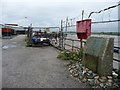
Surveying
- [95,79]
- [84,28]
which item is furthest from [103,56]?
[84,28]

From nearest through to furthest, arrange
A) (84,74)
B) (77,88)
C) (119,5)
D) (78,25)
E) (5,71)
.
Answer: (77,88) → (119,5) → (84,74) → (5,71) → (78,25)

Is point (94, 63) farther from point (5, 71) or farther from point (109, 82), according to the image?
point (5, 71)

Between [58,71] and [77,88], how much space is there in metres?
1.87

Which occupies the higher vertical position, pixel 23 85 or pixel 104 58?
pixel 104 58

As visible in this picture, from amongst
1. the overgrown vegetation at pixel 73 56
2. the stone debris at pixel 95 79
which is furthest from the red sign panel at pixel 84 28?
the stone debris at pixel 95 79

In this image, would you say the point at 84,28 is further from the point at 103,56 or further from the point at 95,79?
the point at 95,79

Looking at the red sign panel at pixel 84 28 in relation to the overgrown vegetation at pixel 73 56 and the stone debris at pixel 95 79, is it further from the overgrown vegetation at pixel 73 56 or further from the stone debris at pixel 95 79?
the stone debris at pixel 95 79

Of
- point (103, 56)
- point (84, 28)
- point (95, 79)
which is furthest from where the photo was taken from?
point (84, 28)

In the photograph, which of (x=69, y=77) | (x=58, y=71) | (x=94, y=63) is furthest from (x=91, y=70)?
(x=58, y=71)

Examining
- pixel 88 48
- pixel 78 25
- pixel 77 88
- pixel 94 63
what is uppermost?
pixel 78 25

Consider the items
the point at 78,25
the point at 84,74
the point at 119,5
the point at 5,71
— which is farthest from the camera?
the point at 78,25

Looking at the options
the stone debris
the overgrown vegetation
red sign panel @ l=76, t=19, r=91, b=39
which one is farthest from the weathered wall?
the overgrown vegetation

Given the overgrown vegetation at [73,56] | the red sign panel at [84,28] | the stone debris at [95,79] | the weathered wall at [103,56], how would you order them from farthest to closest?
the overgrown vegetation at [73,56], the red sign panel at [84,28], the weathered wall at [103,56], the stone debris at [95,79]

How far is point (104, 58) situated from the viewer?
5.46 meters
